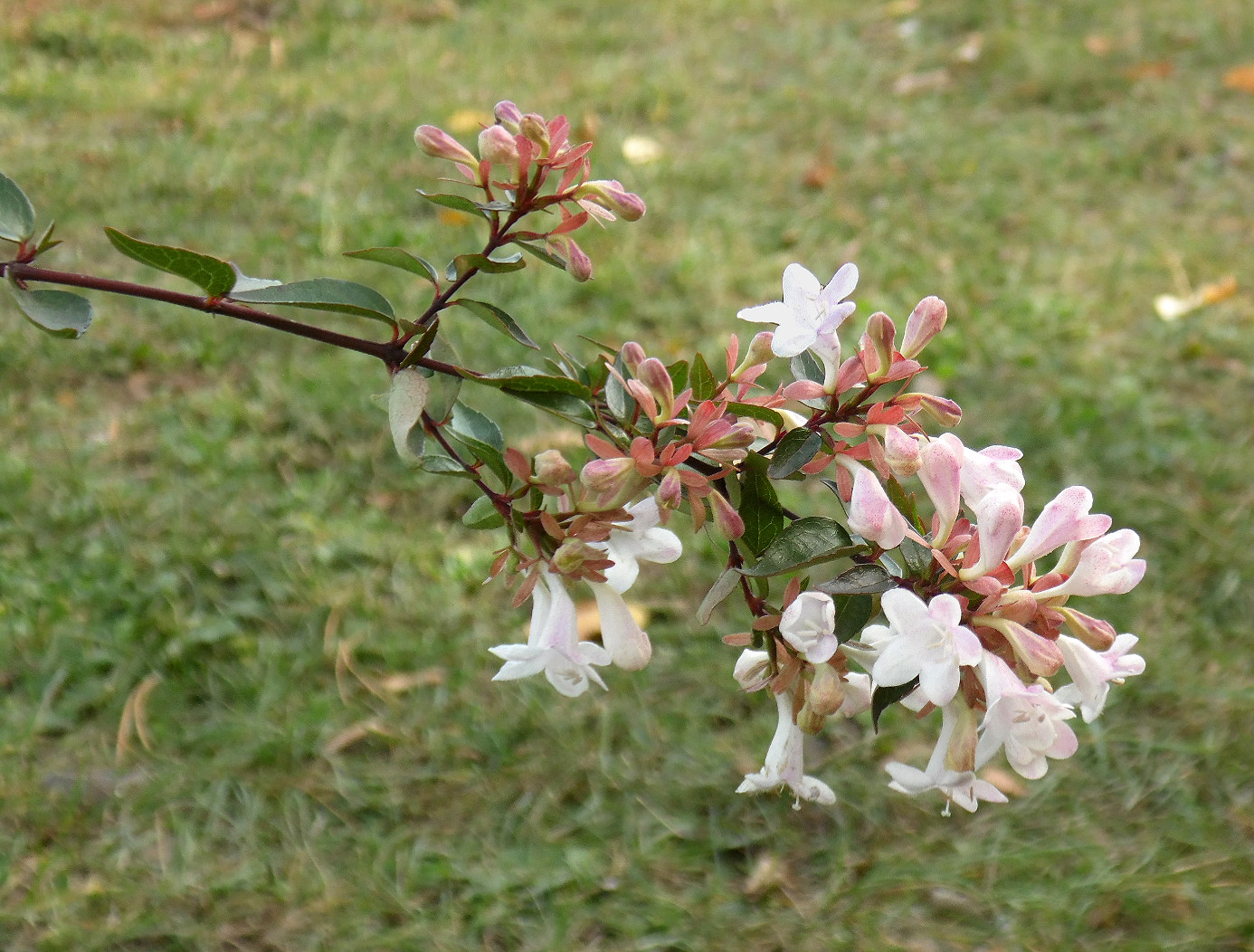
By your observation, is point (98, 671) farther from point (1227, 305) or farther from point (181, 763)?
point (1227, 305)

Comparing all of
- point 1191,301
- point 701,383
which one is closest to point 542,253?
point 701,383

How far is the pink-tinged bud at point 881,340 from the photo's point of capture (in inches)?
28.3

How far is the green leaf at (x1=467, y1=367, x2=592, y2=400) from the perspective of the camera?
0.75 m

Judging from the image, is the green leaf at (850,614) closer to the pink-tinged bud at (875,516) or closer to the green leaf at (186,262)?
the pink-tinged bud at (875,516)

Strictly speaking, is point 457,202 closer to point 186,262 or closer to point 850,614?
point 186,262

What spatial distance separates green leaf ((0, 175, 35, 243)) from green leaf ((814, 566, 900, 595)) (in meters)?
0.64

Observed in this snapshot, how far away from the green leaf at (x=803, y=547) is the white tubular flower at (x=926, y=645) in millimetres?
60

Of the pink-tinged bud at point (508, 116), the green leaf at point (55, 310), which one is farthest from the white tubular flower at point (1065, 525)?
the green leaf at point (55, 310)

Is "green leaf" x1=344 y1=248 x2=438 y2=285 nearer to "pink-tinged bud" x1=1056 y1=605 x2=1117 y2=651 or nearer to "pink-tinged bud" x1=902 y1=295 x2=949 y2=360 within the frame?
"pink-tinged bud" x1=902 y1=295 x2=949 y2=360

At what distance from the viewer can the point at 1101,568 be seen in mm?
695

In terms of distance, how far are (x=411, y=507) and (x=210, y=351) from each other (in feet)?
1.98

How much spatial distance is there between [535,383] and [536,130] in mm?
171

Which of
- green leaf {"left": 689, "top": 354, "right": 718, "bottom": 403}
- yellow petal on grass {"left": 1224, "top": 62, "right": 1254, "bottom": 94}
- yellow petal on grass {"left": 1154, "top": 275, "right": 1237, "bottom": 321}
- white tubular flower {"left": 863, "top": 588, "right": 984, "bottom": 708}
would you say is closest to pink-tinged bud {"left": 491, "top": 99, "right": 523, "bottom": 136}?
green leaf {"left": 689, "top": 354, "right": 718, "bottom": 403}

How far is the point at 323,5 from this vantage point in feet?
12.2
